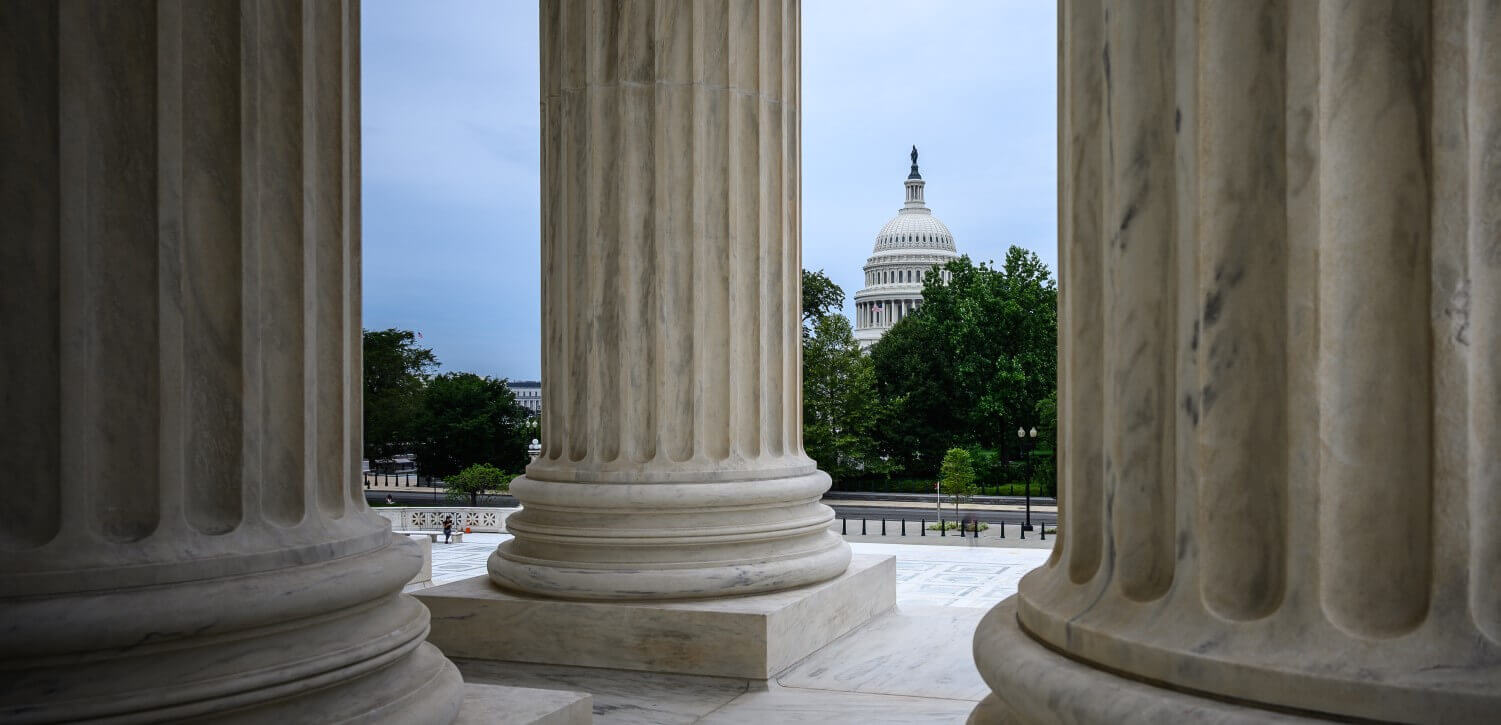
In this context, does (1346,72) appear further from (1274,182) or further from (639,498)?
(639,498)

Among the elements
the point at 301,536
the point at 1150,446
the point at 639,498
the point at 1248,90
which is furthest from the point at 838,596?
the point at 1248,90

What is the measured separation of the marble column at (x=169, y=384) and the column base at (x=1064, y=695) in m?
8.62

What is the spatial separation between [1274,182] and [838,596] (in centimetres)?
2579

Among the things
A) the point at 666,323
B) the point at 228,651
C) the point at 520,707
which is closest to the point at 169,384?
the point at 228,651

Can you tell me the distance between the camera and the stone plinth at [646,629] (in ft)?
102

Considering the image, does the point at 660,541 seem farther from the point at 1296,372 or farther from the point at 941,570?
the point at 941,570

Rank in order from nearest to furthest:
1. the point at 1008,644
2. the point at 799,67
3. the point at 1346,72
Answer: the point at 1346,72 → the point at 1008,644 → the point at 799,67

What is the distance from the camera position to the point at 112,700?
14047mm

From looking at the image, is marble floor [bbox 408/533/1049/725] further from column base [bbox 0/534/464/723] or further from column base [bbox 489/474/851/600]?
column base [bbox 0/534/464/723]

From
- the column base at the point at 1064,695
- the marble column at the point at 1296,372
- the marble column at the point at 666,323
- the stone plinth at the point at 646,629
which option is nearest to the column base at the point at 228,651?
the column base at the point at 1064,695

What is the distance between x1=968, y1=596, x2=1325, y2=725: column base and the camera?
10.9m

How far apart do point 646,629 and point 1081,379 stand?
2018 centimetres

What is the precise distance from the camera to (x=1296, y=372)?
1110cm

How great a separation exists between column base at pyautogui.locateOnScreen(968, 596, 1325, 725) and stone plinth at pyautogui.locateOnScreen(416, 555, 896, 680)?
16.4 m
